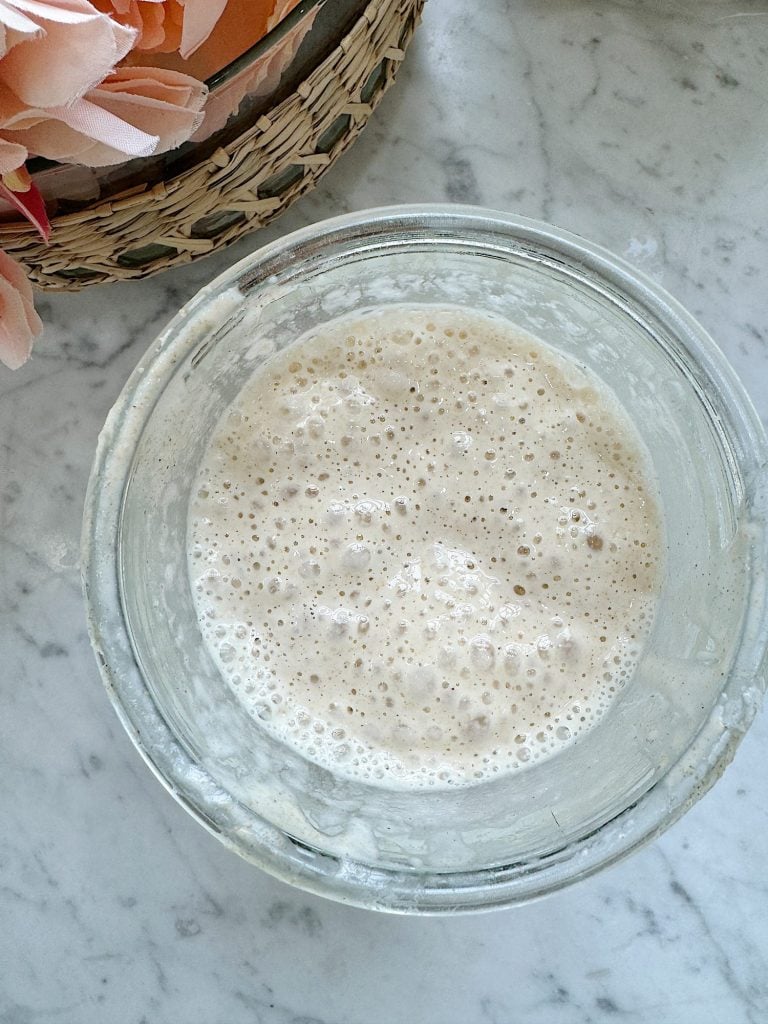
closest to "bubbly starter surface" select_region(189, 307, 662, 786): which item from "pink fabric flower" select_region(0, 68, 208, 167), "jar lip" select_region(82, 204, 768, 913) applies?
"jar lip" select_region(82, 204, 768, 913)

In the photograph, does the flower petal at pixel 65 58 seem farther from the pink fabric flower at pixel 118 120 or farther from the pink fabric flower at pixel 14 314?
the pink fabric flower at pixel 14 314

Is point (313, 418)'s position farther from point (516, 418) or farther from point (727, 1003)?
point (727, 1003)

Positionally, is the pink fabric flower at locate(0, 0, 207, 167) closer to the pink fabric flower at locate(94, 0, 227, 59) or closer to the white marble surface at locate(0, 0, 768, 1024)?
the pink fabric flower at locate(94, 0, 227, 59)

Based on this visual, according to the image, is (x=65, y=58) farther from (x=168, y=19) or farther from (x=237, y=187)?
(x=237, y=187)

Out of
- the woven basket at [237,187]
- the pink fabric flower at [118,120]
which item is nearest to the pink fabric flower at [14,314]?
the woven basket at [237,187]

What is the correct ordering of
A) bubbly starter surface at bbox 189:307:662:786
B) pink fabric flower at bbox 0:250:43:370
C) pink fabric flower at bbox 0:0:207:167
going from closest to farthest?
1. pink fabric flower at bbox 0:0:207:167
2. pink fabric flower at bbox 0:250:43:370
3. bubbly starter surface at bbox 189:307:662:786

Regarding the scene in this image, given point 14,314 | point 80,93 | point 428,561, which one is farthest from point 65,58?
point 428,561

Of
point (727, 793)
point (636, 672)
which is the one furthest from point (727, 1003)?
point (636, 672)
